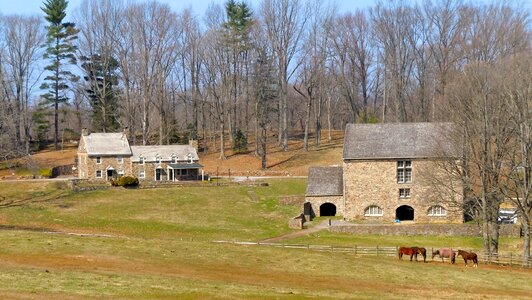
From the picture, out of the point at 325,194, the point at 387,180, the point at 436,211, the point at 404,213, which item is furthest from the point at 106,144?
the point at 436,211

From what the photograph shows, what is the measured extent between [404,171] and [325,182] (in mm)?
7517

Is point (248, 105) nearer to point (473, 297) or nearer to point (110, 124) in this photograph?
point (110, 124)

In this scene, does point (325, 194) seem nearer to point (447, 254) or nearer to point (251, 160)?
point (447, 254)

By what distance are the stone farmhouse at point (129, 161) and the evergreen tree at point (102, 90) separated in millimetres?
17129

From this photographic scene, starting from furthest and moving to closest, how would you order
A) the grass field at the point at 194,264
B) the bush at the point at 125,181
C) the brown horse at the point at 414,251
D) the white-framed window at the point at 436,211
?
the bush at the point at 125,181
the white-framed window at the point at 436,211
the brown horse at the point at 414,251
the grass field at the point at 194,264

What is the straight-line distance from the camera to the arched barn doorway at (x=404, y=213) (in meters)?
63.6

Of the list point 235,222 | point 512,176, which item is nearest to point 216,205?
point 235,222

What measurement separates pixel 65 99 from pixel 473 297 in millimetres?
82804

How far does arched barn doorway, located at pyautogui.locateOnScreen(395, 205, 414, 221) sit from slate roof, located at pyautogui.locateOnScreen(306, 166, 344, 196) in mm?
5370

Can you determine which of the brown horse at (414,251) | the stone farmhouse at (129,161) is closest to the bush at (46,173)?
the stone farmhouse at (129,161)

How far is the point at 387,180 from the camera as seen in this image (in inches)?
2463

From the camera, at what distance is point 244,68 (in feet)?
340

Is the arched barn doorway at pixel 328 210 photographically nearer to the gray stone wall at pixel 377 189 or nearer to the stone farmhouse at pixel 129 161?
the gray stone wall at pixel 377 189

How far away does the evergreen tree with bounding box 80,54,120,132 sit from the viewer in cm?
9944
